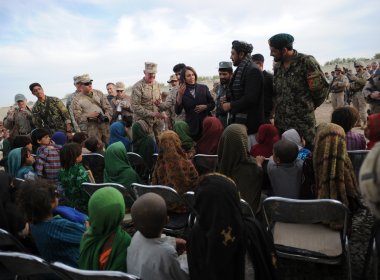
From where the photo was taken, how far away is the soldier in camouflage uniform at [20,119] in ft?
22.6

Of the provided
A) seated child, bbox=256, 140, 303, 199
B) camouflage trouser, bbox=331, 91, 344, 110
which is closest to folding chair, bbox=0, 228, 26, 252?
seated child, bbox=256, 140, 303, 199

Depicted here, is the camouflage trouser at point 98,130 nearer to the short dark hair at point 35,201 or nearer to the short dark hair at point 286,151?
the short dark hair at point 35,201

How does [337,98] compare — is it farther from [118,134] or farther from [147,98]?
[118,134]

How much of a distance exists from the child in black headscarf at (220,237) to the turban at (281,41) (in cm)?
276

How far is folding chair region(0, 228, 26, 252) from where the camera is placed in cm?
223

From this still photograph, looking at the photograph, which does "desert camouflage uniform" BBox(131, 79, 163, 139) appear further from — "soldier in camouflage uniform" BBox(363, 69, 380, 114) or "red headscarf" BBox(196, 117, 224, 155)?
"soldier in camouflage uniform" BBox(363, 69, 380, 114)

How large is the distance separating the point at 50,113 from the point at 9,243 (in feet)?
14.5

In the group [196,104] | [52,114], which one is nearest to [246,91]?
[196,104]

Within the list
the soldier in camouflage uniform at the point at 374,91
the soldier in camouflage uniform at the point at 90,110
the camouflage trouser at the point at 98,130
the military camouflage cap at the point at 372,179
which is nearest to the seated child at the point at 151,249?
the military camouflage cap at the point at 372,179

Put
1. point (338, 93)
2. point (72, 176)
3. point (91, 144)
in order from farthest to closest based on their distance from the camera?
point (338, 93) < point (91, 144) < point (72, 176)

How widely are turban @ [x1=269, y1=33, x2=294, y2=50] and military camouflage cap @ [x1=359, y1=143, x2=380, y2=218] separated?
10.4 feet

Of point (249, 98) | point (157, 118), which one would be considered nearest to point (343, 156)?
point (249, 98)

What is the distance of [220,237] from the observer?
64.0 inches

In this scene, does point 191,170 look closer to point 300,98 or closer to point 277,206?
point 277,206
